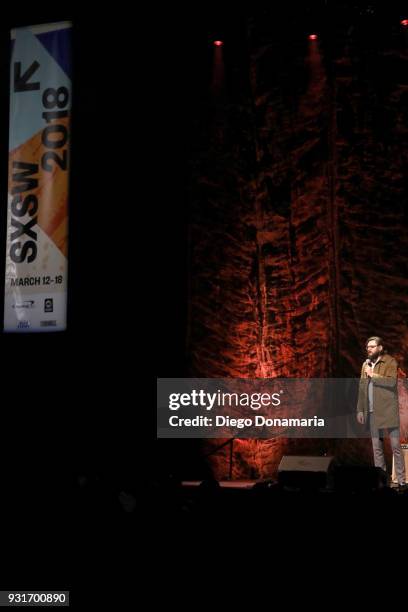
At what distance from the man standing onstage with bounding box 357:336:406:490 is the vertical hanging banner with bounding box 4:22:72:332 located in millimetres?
3086

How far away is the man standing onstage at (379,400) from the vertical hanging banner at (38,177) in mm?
3086

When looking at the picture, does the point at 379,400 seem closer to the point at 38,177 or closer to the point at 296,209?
the point at 296,209

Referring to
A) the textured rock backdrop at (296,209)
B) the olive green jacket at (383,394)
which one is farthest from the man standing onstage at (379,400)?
the textured rock backdrop at (296,209)

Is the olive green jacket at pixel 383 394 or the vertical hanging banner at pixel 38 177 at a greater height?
the vertical hanging banner at pixel 38 177

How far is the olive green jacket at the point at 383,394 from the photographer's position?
7.06m

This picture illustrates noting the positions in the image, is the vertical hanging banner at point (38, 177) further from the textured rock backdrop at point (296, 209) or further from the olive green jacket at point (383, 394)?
the olive green jacket at point (383, 394)

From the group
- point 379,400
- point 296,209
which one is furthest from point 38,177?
point 379,400

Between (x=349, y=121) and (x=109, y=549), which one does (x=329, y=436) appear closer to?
(x=349, y=121)

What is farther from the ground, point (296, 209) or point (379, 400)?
point (296, 209)

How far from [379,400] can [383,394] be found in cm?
7

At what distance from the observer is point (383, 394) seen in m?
7.09

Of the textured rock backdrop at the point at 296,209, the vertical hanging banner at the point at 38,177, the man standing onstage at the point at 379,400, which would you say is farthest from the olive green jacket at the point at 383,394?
the vertical hanging banner at the point at 38,177

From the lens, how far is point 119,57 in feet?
27.6

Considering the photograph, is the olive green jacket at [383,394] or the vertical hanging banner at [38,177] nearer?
the olive green jacket at [383,394]
